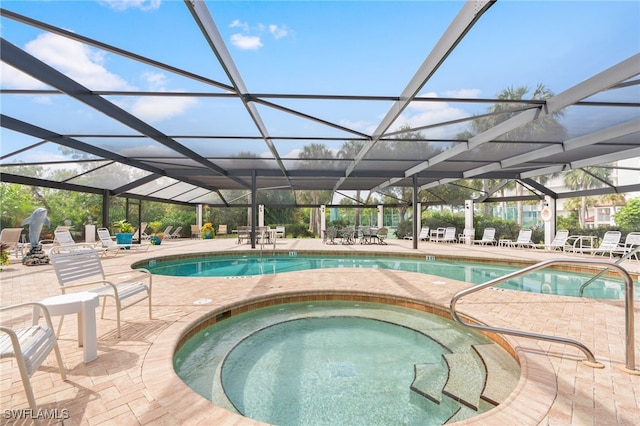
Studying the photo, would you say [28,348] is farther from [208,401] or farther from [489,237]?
[489,237]

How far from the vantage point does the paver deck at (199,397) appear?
197 centimetres

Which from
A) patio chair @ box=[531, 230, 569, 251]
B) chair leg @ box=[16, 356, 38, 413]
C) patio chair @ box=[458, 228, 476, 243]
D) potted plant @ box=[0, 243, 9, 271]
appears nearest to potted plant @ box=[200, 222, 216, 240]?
potted plant @ box=[0, 243, 9, 271]

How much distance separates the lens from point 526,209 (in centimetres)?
3956

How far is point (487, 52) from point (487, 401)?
4.58m

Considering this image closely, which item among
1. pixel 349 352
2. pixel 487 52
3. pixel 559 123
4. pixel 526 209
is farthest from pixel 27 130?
pixel 526 209

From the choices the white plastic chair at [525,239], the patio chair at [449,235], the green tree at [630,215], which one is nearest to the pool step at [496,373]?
the white plastic chair at [525,239]

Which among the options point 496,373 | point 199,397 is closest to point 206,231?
point 199,397

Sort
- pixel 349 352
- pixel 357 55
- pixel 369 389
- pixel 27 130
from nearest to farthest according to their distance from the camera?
pixel 369 389 < pixel 349 352 < pixel 357 55 < pixel 27 130

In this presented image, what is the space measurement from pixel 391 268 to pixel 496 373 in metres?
6.64

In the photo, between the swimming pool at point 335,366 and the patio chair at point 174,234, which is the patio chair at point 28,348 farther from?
the patio chair at point 174,234

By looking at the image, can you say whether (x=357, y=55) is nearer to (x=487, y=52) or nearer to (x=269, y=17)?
(x=269, y=17)

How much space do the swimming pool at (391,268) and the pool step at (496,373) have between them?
417cm

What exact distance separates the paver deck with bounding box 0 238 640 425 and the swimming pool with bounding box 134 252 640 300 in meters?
2.47

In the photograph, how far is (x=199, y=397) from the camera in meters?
2.15
